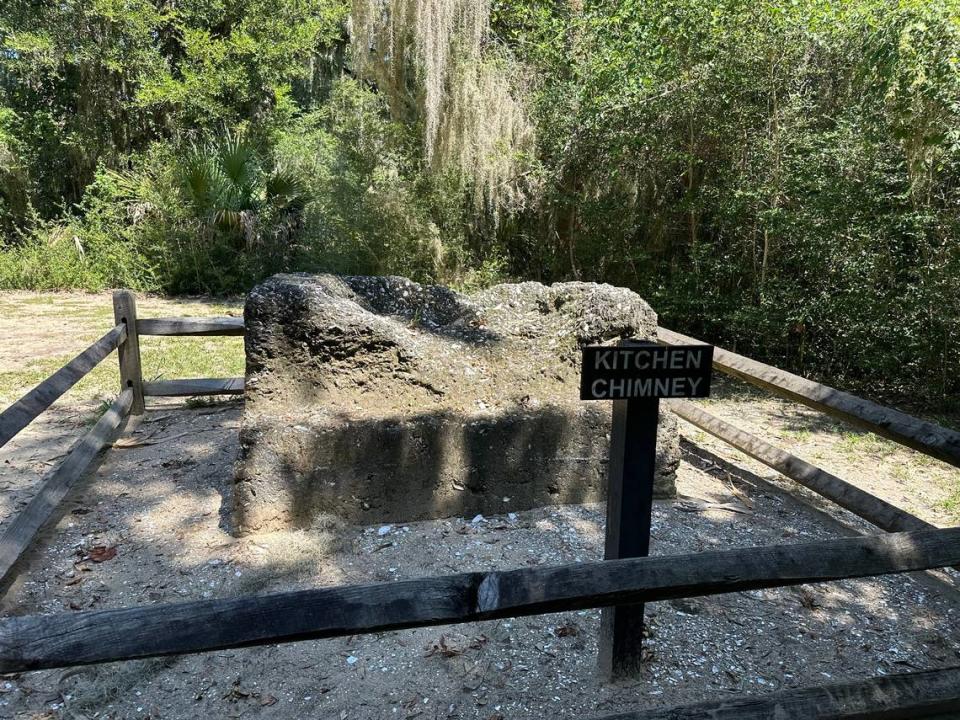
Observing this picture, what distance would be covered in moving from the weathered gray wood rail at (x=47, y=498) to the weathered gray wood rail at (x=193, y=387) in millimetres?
969

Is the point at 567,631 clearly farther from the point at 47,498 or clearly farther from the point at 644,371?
the point at 47,498

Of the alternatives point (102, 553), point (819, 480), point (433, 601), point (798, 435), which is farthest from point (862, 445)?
point (102, 553)

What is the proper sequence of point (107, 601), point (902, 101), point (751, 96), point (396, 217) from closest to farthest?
point (107, 601)
point (902, 101)
point (751, 96)
point (396, 217)

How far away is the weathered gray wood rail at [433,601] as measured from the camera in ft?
5.20

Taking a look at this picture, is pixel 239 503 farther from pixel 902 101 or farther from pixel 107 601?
pixel 902 101

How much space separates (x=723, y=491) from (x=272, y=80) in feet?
45.1

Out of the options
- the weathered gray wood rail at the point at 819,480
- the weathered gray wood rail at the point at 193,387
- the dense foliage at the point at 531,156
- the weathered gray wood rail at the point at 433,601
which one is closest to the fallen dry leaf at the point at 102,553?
the weathered gray wood rail at the point at 433,601

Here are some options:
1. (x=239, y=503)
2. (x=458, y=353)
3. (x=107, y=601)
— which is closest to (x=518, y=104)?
(x=458, y=353)

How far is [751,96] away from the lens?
7938 millimetres

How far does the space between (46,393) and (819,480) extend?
13.9 ft

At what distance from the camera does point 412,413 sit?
4.14 m

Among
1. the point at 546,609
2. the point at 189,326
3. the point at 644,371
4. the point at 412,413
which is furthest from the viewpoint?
the point at 189,326

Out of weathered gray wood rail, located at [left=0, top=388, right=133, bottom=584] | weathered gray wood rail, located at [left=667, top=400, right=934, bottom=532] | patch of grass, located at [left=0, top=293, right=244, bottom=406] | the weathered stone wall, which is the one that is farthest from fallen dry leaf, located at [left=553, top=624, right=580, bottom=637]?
patch of grass, located at [left=0, top=293, right=244, bottom=406]

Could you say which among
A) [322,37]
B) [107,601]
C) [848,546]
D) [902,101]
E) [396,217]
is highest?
[322,37]
